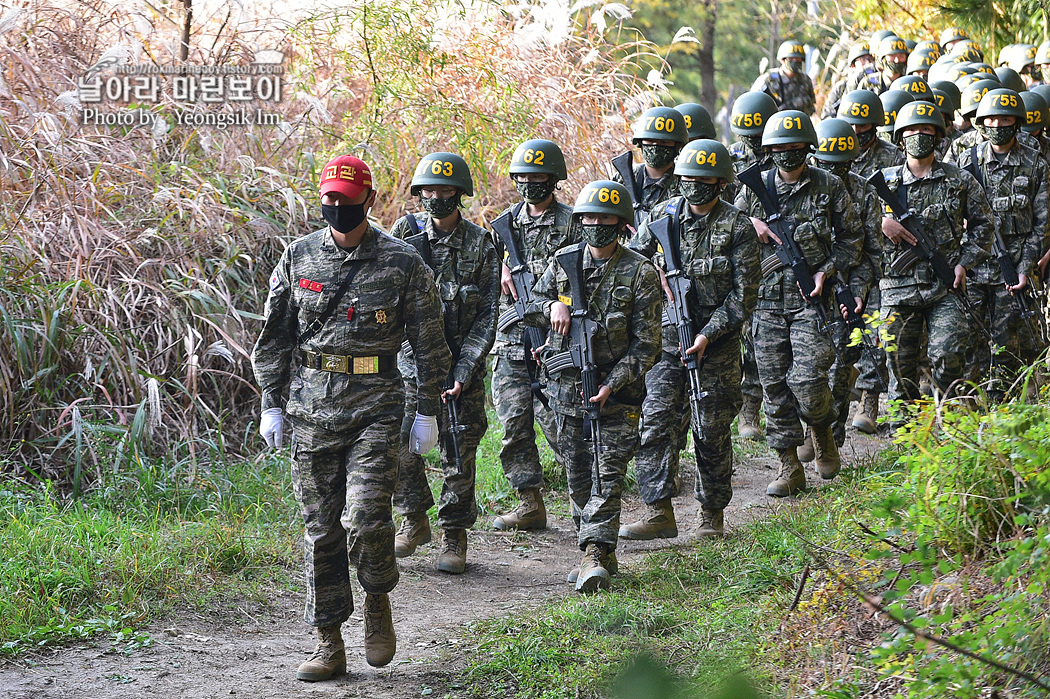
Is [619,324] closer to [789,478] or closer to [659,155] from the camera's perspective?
[659,155]

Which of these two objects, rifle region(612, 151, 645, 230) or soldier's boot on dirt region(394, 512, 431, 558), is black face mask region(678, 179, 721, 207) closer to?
rifle region(612, 151, 645, 230)

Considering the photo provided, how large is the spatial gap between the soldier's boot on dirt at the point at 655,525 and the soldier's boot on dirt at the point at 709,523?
A: 167 mm

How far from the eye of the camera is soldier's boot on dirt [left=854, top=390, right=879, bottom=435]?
9.30 meters

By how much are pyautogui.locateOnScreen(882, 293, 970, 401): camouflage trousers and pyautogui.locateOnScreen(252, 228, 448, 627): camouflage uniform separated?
426 cm

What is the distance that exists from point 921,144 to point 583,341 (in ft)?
12.0

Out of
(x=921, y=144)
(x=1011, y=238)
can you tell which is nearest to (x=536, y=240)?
(x=921, y=144)

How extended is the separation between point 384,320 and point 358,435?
52cm

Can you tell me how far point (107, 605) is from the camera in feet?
17.6

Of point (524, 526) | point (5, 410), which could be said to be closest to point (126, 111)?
point (5, 410)

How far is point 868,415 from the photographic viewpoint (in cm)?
942

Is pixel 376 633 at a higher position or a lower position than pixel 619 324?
lower

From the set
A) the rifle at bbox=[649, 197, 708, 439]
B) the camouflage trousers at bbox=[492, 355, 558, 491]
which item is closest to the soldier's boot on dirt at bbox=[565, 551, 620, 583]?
the camouflage trousers at bbox=[492, 355, 558, 491]

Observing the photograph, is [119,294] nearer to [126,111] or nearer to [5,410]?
[5,410]

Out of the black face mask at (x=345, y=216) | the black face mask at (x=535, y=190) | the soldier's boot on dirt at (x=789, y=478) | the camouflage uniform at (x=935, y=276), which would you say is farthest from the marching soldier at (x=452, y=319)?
the camouflage uniform at (x=935, y=276)
